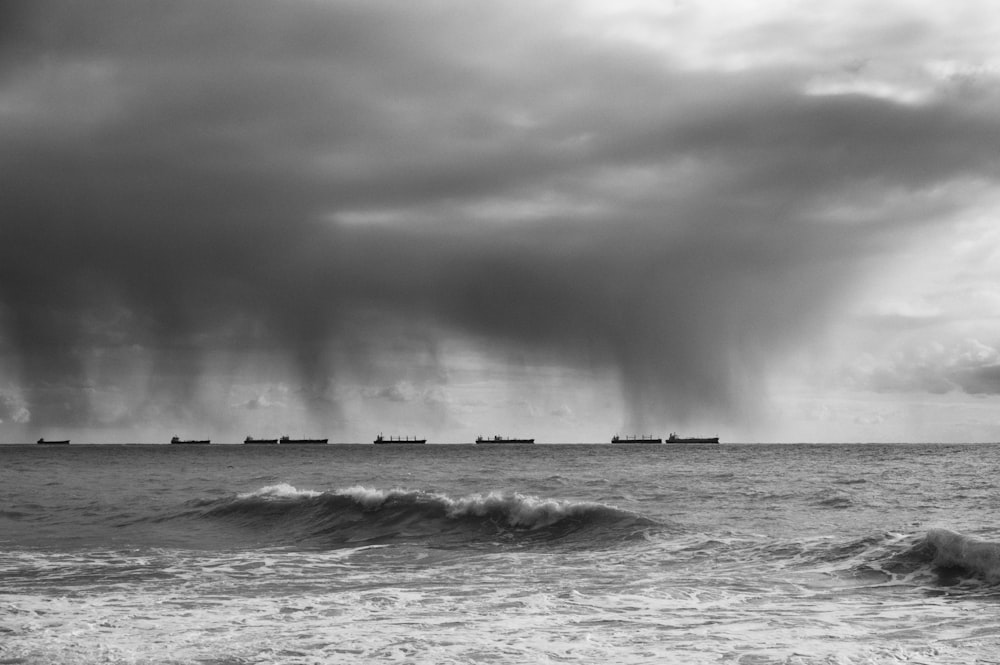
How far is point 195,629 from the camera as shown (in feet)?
40.4

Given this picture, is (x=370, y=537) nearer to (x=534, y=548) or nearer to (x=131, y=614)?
(x=534, y=548)

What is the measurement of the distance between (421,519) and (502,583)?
13136 mm

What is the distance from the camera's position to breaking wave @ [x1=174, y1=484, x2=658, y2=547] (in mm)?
25266

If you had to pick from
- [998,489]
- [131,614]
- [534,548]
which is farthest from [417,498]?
[998,489]

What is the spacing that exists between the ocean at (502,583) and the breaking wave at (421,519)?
123mm

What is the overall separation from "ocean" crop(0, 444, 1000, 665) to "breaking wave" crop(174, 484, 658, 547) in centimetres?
12

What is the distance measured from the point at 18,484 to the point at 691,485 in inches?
1706

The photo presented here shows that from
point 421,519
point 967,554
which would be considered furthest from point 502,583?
point 421,519

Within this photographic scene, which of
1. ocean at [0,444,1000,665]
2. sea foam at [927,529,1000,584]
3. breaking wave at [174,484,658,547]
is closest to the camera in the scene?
ocean at [0,444,1000,665]

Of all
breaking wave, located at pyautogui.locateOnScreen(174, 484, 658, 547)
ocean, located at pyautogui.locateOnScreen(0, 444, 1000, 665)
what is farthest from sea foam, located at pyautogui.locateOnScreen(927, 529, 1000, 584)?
breaking wave, located at pyautogui.locateOnScreen(174, 484, 658, 547)

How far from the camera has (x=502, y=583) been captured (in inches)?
664

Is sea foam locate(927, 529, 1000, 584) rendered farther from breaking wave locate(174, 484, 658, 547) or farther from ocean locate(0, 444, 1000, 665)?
breaking wave locate(174, 484, 658, 547)

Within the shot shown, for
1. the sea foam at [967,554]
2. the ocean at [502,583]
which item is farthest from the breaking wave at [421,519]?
the sea foam at [967,554]

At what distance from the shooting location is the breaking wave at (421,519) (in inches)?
995
